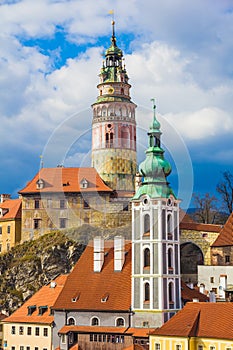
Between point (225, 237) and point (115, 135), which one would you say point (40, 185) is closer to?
point (115, 135)

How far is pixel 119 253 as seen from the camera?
56250 millimetres

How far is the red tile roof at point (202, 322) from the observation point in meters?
46.7

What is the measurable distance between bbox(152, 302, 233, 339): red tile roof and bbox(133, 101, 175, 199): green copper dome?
9311 mm

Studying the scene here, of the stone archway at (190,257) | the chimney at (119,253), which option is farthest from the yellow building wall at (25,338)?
the stone archway at (190,257)

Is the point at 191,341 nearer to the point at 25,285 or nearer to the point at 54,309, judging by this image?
the point at 54,309

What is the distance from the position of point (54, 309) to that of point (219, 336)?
598 inches

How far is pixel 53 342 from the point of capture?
185 ft

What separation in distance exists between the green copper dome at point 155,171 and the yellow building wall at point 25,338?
13087 mm

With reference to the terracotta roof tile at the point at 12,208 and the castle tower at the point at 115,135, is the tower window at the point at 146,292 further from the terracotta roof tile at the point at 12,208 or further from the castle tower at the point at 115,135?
the terracotta roof tile at the point at 12,208

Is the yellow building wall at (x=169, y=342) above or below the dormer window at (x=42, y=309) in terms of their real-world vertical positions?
below

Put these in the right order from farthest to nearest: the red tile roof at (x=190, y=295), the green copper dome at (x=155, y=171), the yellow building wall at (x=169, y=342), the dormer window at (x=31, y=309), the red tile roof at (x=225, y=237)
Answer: the red tile roof at (x=225, y=237) < the dormer window at (x=31, y=309) < the red tile roof at (x=190, y=295) < the green copper dome at (x=155, y=171) < the yellow building wall at (x=169, y=342)

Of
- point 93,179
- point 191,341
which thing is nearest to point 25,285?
point 93,179

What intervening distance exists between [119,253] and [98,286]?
2.97 m

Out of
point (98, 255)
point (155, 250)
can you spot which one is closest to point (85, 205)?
point (98, 255)
